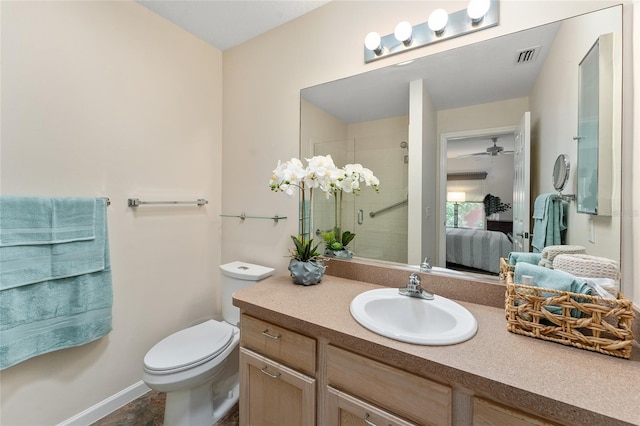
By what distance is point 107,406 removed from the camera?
4.90 feet

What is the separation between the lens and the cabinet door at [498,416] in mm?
606

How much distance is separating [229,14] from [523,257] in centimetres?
207

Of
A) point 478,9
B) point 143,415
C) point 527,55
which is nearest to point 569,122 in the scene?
point 527,55

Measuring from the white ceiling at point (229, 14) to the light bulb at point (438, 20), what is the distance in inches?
26.4

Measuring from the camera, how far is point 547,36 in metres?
1.04

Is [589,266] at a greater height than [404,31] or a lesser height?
lesser

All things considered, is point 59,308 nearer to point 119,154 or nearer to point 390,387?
point 119,154

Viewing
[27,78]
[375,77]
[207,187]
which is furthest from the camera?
[207,187]

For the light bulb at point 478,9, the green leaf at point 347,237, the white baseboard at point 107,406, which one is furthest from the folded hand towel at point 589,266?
the white baseboard at point 107,406

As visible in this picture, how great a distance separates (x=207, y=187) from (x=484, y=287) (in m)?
1.87

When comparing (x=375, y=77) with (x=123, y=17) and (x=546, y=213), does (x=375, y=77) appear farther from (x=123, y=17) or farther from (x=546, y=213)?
(x=123, y=17)

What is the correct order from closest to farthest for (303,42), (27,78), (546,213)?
(546,213) → (27,78) → (303,42)

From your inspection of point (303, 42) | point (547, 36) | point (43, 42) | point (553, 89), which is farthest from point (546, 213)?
point (43, 42)

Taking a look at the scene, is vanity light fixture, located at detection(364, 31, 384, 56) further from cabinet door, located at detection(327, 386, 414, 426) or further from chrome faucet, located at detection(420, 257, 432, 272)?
cabinet door, located at detection(327, 386, 414, 426)
